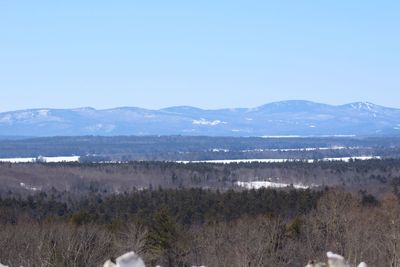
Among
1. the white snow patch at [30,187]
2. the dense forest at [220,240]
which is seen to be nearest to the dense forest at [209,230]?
the dense forest at [220,240]

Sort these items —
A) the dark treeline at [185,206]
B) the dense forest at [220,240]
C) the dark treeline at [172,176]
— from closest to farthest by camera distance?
the dense forest at [220,240], the dark treeline at [185,206], the dark treeline at [172,176]

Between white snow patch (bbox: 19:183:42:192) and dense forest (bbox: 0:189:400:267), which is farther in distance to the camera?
white snow patch (bbox: 19:183:42:192)

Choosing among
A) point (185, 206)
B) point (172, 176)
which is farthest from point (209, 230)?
point (172, 176)

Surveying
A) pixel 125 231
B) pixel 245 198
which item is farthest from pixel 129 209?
pixel 125 231

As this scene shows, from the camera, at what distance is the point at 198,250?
2261 inches

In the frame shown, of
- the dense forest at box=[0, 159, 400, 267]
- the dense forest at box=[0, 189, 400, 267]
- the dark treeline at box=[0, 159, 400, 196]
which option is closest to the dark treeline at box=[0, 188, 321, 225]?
the dense forest at box=[0, 159, 400, 267]

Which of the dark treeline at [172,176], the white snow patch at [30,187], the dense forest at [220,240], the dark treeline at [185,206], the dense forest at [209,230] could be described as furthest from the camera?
the dark treeline at [172,176]

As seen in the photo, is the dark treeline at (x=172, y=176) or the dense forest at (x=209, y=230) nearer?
the dense forest at (x=209, y=230)

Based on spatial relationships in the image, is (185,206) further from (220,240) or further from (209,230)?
(220,240)

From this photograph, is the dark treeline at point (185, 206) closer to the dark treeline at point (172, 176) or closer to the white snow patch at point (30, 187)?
the dark treeline at point (172, 176)

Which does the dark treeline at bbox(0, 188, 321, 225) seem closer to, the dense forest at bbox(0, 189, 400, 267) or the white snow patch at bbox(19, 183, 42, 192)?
the dense forest at bbox(0, 189, 400, 267)

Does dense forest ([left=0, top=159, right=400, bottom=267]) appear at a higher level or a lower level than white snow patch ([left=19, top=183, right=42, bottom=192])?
higher

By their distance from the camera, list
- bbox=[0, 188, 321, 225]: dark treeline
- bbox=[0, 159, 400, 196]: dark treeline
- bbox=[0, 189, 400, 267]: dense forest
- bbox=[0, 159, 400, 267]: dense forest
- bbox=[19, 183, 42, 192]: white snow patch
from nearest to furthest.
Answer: bbox=[0, 189, 400, 267]: dense forest < bbox=[0, 159, 400, 267]: dense forest < bbox=[0, 188, 321, 225]: dark treeline < bbox=[19, 183, 42, 192]: white snow patch < bbox=[0, 159, 400, 196]: dark treeline

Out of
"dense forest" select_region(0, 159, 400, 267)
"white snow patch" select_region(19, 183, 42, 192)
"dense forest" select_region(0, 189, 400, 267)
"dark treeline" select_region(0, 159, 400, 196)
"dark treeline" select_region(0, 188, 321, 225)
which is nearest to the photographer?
"dense forest" select_region(0, 189, 400, 267)
